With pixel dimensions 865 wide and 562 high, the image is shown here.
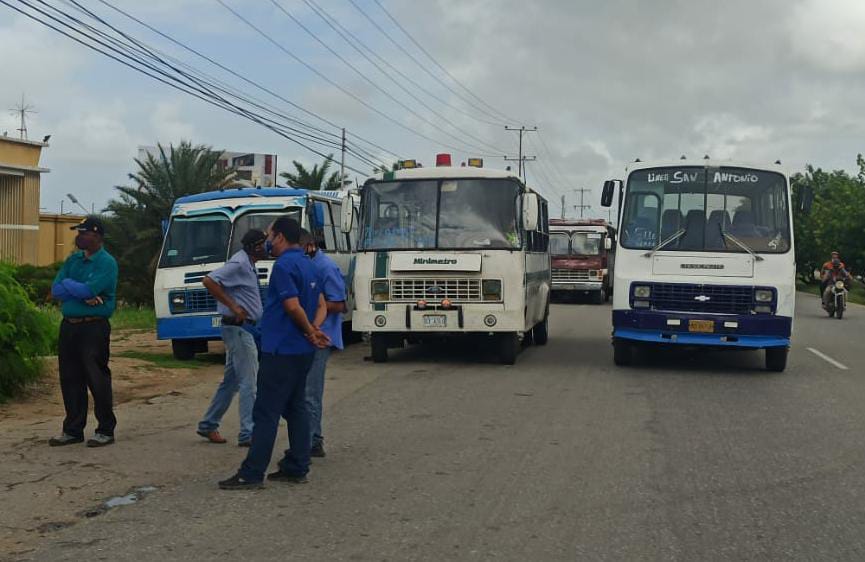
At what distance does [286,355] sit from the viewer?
23.7 feet

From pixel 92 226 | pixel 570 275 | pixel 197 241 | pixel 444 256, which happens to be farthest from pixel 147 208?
pixel 92 226

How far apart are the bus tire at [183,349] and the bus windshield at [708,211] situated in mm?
6524

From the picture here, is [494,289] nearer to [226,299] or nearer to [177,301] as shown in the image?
[177,301]

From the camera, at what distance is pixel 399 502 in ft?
22.4

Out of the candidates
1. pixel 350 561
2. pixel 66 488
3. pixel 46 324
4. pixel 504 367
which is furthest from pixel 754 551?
pixel 504 367

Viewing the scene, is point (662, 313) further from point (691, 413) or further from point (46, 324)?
point (46, 324)

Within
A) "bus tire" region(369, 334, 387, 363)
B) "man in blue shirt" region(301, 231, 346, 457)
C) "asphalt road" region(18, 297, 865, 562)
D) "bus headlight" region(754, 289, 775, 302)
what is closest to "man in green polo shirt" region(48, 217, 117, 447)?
"asphalt road" region(18, 297, 865, 562)

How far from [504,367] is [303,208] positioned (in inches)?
155

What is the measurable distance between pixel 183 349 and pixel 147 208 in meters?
16.4

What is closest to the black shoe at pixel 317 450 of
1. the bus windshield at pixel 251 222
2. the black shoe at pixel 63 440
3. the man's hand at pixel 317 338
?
the man's hand at pixel 317 338

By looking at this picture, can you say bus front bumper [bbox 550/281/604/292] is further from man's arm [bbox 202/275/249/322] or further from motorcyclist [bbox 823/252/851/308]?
man's arm [bbox 202/275/249/322]

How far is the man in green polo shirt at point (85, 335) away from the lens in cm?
866

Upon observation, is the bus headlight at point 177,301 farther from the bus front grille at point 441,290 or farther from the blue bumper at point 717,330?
the blue bumper at point 717,330

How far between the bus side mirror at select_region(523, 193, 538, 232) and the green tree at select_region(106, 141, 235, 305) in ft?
59.4
